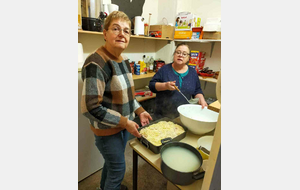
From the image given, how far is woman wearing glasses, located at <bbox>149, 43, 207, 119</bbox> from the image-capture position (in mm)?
1598

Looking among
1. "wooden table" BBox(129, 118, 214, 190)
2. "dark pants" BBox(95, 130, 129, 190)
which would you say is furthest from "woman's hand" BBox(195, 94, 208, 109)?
"dark pants" BBox(95, 130, 129, 190)

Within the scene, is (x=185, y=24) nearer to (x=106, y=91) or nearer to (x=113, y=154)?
(x=106, y=91)

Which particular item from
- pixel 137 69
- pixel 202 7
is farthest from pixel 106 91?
pixel 202 7

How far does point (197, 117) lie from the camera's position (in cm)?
120

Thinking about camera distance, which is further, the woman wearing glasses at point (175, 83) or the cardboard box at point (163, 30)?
the cardboard box at point (163, 30)

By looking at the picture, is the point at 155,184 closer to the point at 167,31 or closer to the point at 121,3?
the point at 167,31

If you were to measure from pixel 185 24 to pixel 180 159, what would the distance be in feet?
7.04

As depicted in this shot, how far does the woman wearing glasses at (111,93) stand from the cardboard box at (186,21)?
1.63m

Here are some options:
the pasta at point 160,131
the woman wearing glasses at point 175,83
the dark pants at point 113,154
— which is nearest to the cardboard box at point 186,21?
the woman wearing glasses at point 175,83

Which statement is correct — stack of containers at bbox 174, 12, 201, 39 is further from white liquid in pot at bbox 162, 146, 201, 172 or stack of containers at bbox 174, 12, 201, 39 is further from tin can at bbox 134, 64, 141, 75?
white liquid in pot at bbox 162, 146, 201, 172

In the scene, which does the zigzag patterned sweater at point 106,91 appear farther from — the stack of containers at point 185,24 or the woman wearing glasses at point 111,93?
the stack of containers at point 185,24

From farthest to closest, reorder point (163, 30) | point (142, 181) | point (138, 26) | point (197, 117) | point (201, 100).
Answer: point (163, 30)
point (138, 26)
point (142, 181)
point (201, 100)
point (197, 117)

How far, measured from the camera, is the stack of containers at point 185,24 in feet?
7.43

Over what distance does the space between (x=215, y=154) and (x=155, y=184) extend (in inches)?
56.4
